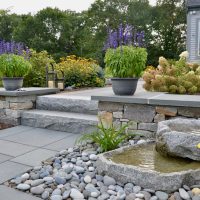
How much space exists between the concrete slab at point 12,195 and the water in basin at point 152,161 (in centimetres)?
84

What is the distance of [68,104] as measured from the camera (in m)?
4.58

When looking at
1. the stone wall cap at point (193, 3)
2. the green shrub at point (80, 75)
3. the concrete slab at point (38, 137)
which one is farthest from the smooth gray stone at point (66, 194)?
the stone wall cap at point (193, 3)

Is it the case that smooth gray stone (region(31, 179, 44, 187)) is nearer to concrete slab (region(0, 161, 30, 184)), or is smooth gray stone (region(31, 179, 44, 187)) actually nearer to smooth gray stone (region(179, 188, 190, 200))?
concrete slab (region(0, 161, 30, 184))

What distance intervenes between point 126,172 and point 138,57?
163 centimetres

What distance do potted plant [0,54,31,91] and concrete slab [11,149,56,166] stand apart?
180cm

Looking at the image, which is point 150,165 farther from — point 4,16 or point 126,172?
point 4,16

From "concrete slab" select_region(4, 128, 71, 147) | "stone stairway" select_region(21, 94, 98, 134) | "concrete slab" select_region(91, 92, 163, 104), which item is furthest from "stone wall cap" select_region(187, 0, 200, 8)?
"concrete slab" select_region(4, 128, 71, 147)

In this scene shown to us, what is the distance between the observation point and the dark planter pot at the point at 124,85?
3510 mm

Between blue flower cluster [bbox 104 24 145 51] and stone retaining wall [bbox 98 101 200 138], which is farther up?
blue flower cluster [bbox 104 24 145 51]

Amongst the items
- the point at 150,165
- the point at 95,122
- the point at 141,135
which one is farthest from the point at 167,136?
the point at 95,122

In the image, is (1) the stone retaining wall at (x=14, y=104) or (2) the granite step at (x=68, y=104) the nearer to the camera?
(2) the granite step at (x=68, y=104)

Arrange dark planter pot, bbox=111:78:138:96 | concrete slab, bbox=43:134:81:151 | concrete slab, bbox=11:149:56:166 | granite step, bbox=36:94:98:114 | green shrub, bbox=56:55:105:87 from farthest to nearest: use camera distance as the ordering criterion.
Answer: green shrub, bbox=56:55:105:87
granite step, bbox=36:94:98:114
dark planter pot, bbox=111:78:138:96
concrete slab, bbox=43:134:81:151
concrete slab, bbox=11:149:56:166

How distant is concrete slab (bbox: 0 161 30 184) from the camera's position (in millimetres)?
2568

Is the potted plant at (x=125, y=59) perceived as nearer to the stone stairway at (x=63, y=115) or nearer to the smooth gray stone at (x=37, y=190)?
the stone stairway at (x=63, y=115)
